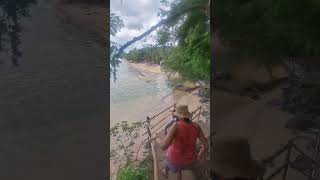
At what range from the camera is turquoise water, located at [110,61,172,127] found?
1.39 m

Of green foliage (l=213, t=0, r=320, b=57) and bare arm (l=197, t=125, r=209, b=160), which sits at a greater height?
green foliage (l=213, t=0, r=320, b=57)

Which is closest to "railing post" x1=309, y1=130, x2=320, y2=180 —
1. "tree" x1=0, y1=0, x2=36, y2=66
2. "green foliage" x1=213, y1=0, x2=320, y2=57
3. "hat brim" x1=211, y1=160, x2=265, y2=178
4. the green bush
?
"hat brim" x1=211, y1=160, x2=265, y2=178

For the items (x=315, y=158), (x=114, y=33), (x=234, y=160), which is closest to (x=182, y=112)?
(x=234, y=160)

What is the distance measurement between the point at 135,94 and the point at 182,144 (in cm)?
22

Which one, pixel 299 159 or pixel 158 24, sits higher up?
pixel 158 24

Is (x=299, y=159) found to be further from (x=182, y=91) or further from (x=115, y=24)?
(x=115, y=24)

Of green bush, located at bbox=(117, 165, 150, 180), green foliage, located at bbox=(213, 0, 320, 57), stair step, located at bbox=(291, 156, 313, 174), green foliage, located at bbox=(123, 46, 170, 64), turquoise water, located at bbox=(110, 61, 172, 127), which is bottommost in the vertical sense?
green bush, located at bbox=(117, 165, 150, 180)

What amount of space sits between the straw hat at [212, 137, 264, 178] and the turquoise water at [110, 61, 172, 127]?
0.23 m

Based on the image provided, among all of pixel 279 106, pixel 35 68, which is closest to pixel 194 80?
pixel 279 106

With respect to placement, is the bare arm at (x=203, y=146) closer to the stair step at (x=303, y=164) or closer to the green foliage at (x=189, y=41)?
the green foliage at (x=189, y=41)

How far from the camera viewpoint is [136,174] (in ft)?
4.59

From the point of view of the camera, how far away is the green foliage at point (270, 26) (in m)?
1.35

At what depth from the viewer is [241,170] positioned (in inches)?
56.7

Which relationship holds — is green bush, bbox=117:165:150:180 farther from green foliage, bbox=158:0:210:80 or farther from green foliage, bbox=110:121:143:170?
green foliage, bbox=158:0:210:80
